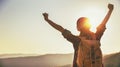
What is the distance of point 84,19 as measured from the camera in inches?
101

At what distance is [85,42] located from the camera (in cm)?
255

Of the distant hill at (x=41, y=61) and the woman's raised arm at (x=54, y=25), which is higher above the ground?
the woman's raised arm at (x=54, y=25)

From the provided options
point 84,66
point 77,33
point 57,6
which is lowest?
point 84,66

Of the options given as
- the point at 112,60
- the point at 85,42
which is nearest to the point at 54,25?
the point at 85,42

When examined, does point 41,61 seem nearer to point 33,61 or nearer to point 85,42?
point 33,61

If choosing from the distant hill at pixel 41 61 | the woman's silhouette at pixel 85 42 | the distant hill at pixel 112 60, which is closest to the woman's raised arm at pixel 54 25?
the woman's silhouette at pixel 85 42

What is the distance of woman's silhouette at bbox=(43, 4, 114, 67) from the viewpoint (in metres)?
2.52

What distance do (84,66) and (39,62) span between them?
259mm

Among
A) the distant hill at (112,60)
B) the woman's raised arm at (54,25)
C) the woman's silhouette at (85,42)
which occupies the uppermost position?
the woman's raised arm at (54,25)

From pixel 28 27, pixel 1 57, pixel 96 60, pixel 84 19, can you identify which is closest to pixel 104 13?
pixel 84 19

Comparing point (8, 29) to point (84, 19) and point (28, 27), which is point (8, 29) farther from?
point (84, 19)

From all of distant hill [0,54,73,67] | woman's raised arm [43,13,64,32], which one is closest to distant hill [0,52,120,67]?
distant hill [0,54,73,67]

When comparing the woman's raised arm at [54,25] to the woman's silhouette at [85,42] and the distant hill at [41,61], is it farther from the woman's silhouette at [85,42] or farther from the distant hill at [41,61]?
the distant hill at [41,61]

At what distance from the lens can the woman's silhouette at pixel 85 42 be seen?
2521 mm
